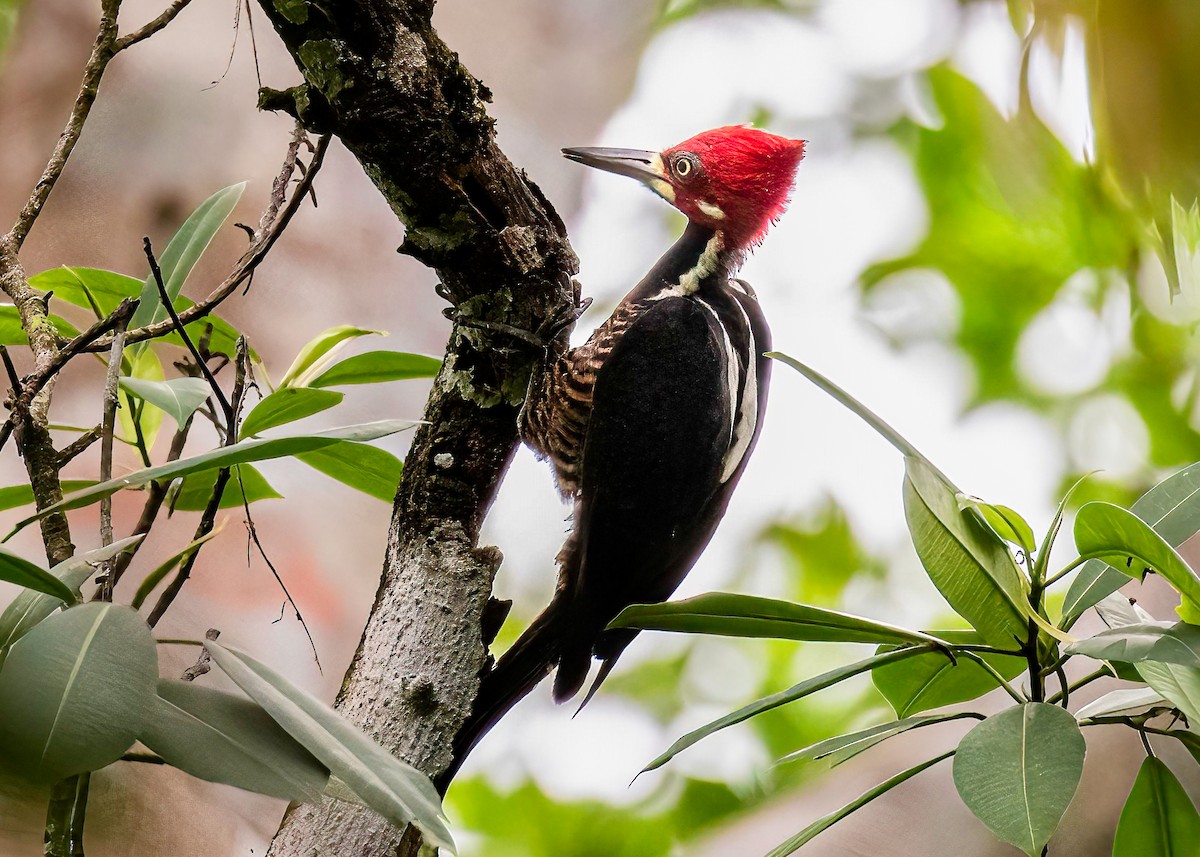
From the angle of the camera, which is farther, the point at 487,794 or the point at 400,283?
the point at 400,283

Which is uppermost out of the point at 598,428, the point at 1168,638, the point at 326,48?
the point at 326,48

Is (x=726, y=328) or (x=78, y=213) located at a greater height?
(x=78, y=213)

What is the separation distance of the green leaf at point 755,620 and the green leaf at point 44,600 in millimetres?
302

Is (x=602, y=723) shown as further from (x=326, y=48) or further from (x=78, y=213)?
(x=78, y=213)

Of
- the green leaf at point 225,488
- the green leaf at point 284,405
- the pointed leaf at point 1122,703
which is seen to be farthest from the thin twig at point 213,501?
the pointed leaf at point 1122,703

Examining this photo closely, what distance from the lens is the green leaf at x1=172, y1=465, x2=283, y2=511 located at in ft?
2.51

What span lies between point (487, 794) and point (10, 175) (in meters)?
0.95

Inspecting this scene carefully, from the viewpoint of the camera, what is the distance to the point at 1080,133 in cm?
122

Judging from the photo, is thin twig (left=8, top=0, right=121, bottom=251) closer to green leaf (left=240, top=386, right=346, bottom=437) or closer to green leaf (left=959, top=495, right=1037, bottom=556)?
green leaf (left=240, top=386, right=346, bottom=437)

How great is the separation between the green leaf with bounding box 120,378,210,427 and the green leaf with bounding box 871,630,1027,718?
0.55 metres

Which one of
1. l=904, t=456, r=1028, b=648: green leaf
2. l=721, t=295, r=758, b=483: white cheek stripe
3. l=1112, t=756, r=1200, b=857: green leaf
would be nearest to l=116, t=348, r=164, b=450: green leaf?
l=721, t=295, r=758, b=483: white cheek stripe

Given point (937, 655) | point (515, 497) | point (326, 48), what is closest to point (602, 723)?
point (515, 497)

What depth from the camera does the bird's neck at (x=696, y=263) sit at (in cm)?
73

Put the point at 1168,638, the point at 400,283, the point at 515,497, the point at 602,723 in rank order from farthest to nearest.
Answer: the point at 400,283 → the point at 602,723 → the point at 515,497 → the point at 1168,638
